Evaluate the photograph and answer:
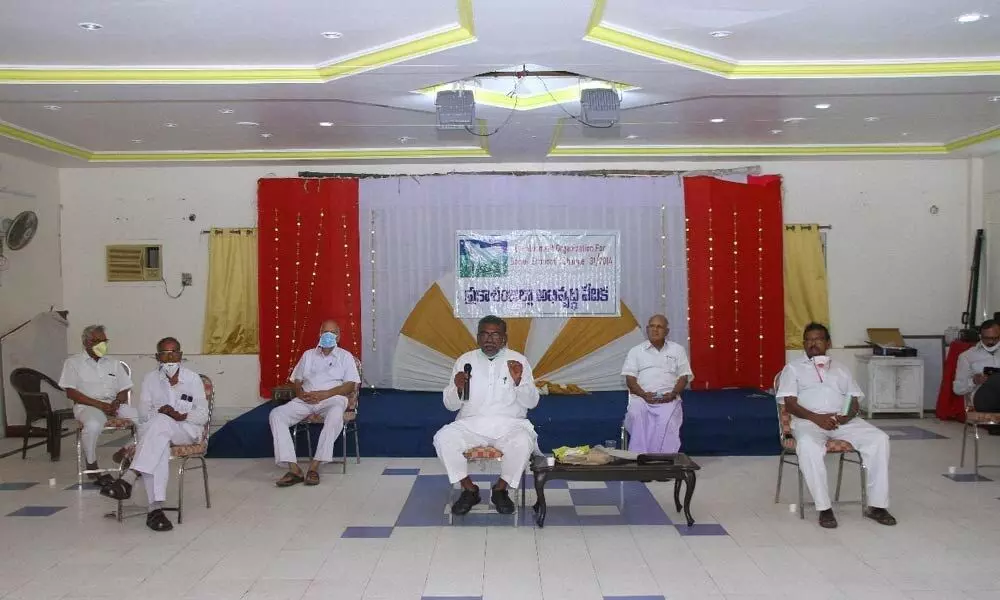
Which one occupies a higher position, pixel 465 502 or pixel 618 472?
pixel 618 472

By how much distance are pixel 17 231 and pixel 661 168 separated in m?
6.34

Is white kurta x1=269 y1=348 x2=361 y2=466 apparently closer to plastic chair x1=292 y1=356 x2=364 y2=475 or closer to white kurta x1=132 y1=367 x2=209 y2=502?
plastic chair x1=292 y1=356 x2=364 y2=475

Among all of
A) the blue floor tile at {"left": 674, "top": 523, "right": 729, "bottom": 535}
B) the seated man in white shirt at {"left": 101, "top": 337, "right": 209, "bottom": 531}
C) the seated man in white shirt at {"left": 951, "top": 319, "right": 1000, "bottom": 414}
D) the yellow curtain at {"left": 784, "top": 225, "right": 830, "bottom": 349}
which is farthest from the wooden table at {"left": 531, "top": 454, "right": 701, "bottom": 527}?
the yellow curtain at {"left": 784, "top": 225, "right": 830, "bottom": 349}

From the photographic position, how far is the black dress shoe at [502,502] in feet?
18.6

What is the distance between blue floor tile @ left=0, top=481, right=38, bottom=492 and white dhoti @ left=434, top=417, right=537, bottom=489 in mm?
3168

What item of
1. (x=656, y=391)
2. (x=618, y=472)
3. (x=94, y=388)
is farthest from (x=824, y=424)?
(x=94, y=388)

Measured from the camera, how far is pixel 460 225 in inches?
368

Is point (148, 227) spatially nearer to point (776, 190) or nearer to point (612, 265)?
point (612, 265)

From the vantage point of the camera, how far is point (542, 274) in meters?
9.34

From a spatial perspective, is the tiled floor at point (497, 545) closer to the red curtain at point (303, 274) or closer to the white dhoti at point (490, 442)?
the white dhoti at point (490, 442)

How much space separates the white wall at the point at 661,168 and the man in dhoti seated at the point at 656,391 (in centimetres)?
315

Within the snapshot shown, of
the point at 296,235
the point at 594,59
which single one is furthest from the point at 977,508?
the point at 296,235

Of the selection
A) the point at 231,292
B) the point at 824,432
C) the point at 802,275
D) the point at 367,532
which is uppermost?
the point at 802,275

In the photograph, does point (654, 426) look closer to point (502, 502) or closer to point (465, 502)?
point (502, 502)
